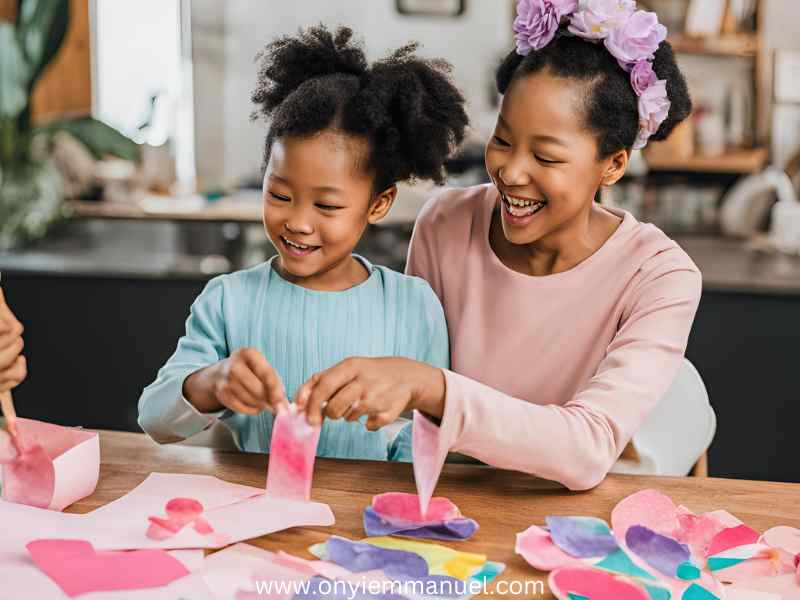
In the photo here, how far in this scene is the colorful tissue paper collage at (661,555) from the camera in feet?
3.20

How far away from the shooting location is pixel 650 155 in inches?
145

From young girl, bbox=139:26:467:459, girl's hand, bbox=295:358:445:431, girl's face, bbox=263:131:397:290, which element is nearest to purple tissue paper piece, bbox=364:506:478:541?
girl's hand, bbox=295:358:445:431

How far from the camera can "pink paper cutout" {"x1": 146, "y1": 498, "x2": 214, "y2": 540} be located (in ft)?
3.44

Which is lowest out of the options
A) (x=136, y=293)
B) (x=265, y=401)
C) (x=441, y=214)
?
(x=136, y=293)

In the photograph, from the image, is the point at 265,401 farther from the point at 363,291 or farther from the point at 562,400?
the point at 562,400

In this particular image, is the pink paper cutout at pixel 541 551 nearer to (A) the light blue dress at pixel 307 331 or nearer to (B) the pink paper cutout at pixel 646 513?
(B) the pink paper cutout at pixel 646 513

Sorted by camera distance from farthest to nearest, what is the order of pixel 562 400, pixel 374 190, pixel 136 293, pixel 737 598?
pixel 136 293, pixel 562 400, pixel 374 190, pixel 737 598

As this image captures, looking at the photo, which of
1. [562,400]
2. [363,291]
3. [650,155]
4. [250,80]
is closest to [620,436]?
[562,400]

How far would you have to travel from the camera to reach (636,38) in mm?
1316

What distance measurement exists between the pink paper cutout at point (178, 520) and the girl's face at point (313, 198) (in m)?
0.34

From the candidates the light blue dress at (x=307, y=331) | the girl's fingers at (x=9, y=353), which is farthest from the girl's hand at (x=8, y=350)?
the light blue dress at (x=307, y=331)

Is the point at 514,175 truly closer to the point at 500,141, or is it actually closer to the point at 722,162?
the point at 500,141

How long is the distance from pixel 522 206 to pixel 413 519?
47 centimetres

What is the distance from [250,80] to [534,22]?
8.43ft
